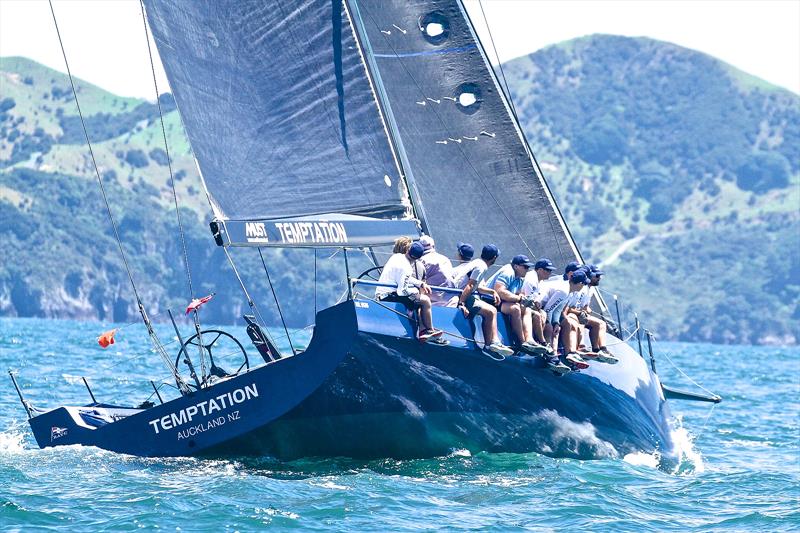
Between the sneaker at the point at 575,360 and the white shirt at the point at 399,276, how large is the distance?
1859 millimetres

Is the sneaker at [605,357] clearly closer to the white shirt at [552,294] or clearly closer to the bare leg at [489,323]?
the white shirt at [552,294]

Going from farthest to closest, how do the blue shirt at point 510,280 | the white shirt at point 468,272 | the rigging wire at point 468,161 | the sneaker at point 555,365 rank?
1. the rigging wire at point 468,161
2. the blue shirt at point 510,280
3. the sneaker at point 555,365
4. the white shirt at point 468,272

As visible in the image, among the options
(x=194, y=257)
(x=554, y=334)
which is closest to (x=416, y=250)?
(x=554, y=334)

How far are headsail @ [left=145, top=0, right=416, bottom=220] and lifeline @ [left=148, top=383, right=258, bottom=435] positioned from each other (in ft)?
6.25

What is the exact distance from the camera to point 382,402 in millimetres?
13086

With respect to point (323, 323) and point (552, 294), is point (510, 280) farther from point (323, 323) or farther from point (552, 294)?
point (323, 323)

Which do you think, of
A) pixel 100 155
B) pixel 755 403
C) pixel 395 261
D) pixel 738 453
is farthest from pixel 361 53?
pixel 100 155

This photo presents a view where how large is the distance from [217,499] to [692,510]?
4299mm

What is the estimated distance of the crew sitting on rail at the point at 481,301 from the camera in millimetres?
13359

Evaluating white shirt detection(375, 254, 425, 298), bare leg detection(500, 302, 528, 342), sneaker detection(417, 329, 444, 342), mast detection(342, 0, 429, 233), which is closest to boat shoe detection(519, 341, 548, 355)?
bare leg detection(500, 302, 528, 342)

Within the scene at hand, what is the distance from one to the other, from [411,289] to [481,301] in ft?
2.76

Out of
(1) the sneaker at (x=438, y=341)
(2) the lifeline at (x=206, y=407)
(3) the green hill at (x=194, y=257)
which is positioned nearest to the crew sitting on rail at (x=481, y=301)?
(1) the sneaker at (x=438, y=341)

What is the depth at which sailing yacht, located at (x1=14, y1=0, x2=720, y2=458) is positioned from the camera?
13031 millimetres

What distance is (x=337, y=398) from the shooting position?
13000 millimetres
